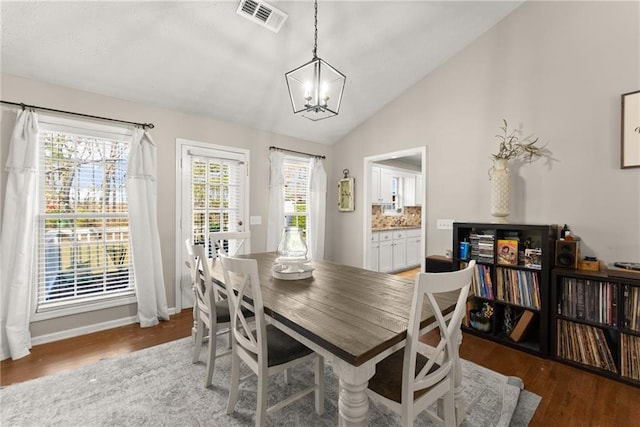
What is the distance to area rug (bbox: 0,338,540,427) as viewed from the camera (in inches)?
62.7

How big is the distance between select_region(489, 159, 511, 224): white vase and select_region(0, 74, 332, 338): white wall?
104 inches

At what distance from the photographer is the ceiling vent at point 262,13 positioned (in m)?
2.22

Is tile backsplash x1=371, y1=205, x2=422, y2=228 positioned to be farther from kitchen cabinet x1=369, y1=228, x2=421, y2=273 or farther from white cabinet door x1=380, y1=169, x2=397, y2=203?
kitchen cabinet x1=369, y1=228, x2=421, y2=273

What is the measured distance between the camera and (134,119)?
2.90 m

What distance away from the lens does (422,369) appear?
117 cm

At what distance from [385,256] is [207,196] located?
10.5 ft

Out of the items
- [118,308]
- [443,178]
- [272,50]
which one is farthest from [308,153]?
[118,308]

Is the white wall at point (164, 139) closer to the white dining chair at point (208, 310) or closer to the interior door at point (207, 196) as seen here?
the interior door at point (207, 196)

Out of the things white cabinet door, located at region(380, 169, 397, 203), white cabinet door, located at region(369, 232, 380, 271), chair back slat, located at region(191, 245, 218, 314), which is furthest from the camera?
white cabinet door, located at region(380, 169, 397, 203)

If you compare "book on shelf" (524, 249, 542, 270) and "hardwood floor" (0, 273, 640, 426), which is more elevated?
"book on shelf" (524, 249, 542, 270)

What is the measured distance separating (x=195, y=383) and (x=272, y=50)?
2.98 meters

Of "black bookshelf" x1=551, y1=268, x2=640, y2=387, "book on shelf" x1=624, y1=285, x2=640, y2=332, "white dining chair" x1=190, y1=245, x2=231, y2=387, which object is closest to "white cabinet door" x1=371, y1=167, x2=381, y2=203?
"black bookshelf" x1=551, y1=268, x2=640, y2=387

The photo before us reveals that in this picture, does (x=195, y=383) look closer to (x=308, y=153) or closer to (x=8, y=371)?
(x=8, y=371)

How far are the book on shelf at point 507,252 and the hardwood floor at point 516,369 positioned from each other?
782 millimetres
